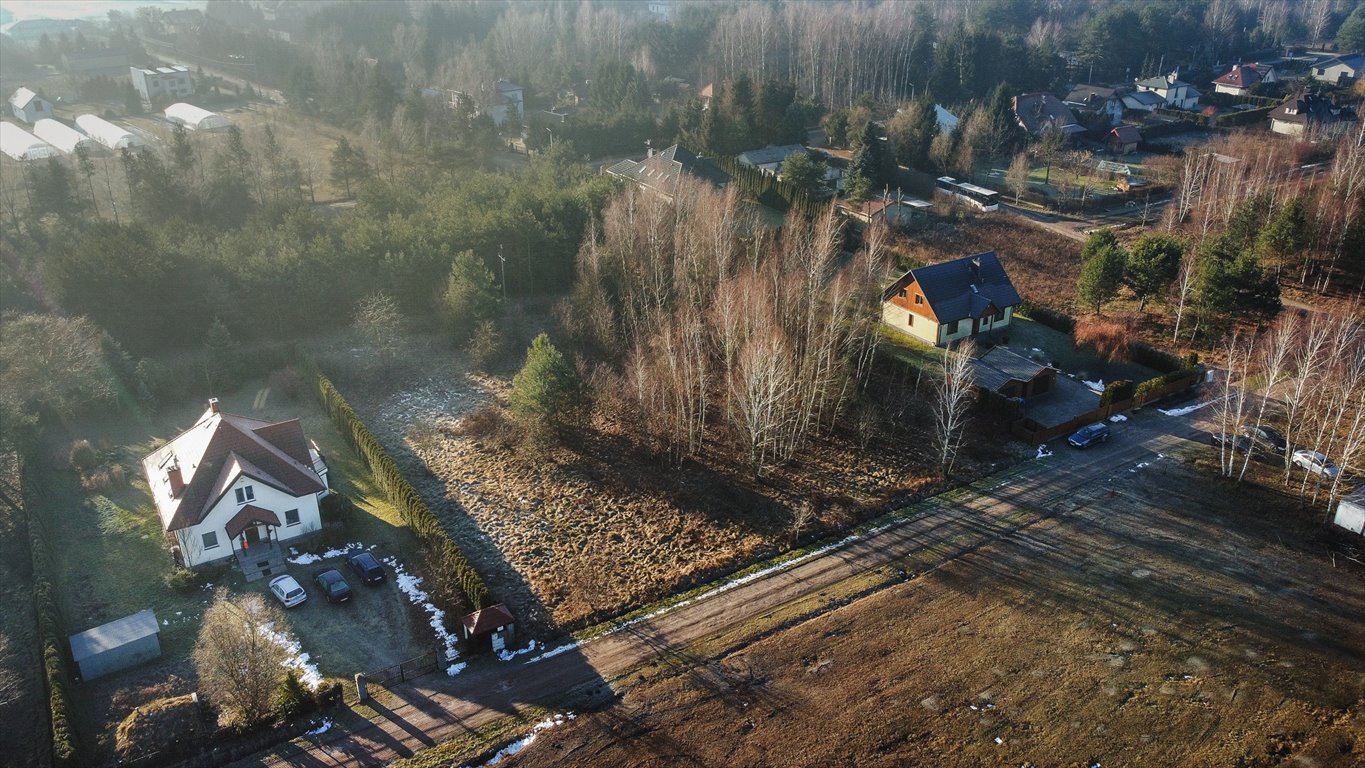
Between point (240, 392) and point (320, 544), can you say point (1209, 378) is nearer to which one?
point (320, 544)

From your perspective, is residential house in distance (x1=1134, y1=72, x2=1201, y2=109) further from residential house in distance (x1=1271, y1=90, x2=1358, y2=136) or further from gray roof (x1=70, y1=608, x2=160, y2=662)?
gray roof (x1=70, y1=608, x2=160, y2=662)

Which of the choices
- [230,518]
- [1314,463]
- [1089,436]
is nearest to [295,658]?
[230,518]

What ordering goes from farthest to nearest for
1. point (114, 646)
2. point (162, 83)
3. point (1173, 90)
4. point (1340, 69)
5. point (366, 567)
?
point (1340, 69)
point (1173, 90)
point (162, 83)
point (366, 567)
point (114, 646)

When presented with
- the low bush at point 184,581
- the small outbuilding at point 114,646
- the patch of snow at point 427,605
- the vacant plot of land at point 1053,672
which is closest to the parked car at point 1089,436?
Answer: the vacant plot of land at point 1053,672

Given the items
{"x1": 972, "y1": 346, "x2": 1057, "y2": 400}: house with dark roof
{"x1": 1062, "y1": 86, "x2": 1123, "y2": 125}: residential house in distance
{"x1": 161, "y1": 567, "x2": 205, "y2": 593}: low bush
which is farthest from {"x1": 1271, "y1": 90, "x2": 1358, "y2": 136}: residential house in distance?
{"x1": 161, "y1": 567, "x2": 205, "y2": 593}: low bush

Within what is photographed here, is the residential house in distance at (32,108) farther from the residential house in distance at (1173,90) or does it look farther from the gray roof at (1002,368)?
the residential house in distance at (1173,90)

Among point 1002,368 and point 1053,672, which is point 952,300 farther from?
point 1053,672
